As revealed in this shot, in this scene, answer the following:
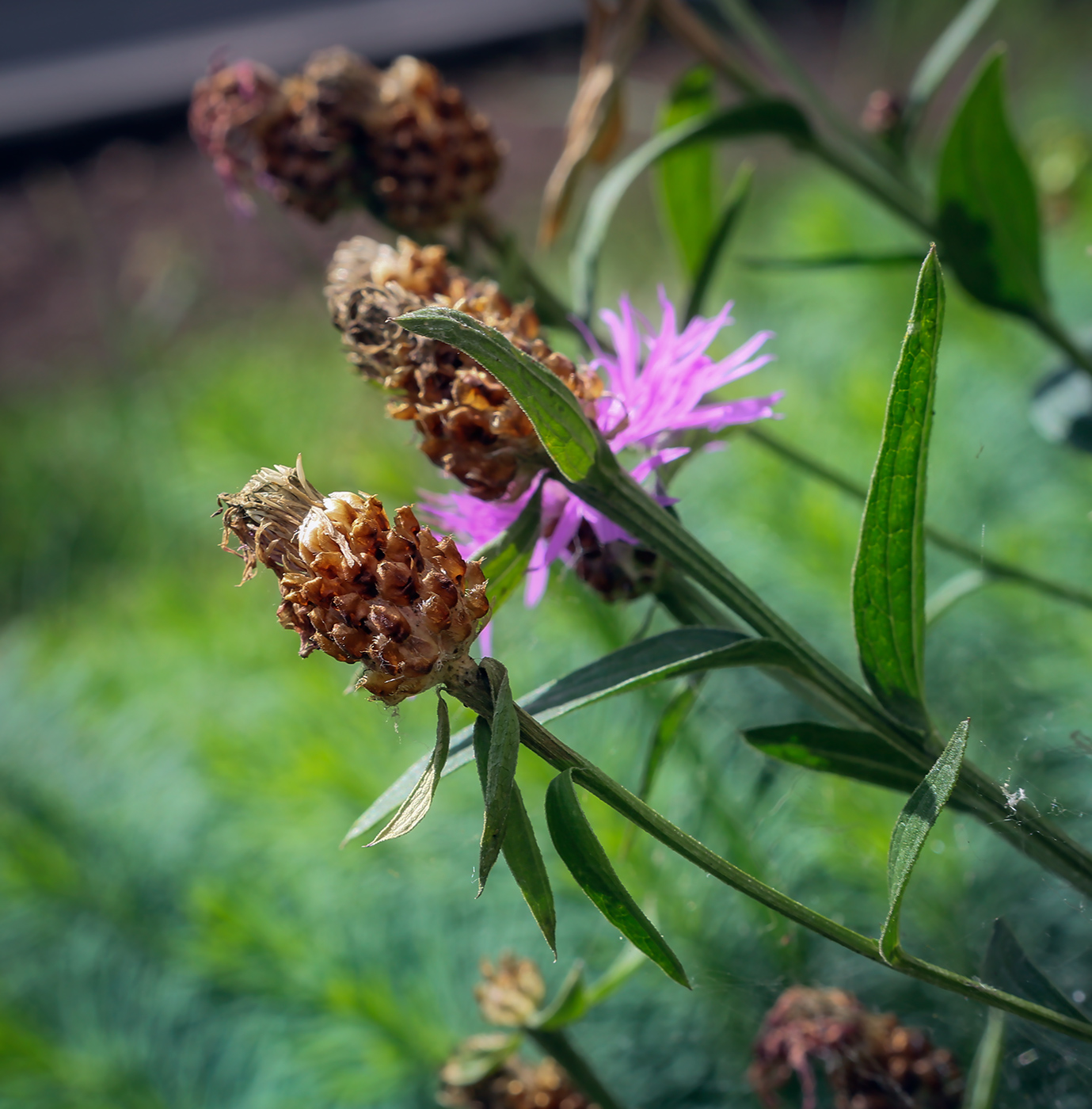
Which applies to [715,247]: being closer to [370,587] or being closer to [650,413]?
[650,413]

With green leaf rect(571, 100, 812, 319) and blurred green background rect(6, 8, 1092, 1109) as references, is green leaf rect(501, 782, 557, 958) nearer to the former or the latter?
blurred green background rect(6, 8, 1092, 1109)

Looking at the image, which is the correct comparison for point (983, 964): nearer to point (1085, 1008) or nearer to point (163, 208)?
point (1085, 1008)

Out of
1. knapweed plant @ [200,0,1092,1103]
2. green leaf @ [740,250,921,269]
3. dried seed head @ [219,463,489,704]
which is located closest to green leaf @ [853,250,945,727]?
knapweed plant @ [200,0,1092,1103]

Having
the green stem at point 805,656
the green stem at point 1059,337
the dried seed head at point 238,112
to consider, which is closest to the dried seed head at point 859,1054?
the green stem at point 805,656

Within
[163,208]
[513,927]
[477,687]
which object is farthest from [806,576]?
[163,208]

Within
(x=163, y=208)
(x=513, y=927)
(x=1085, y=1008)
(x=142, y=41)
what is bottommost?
(x=1085, y=1008)

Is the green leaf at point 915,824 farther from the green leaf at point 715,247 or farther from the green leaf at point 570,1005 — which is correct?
the green leaf at point 715,247
